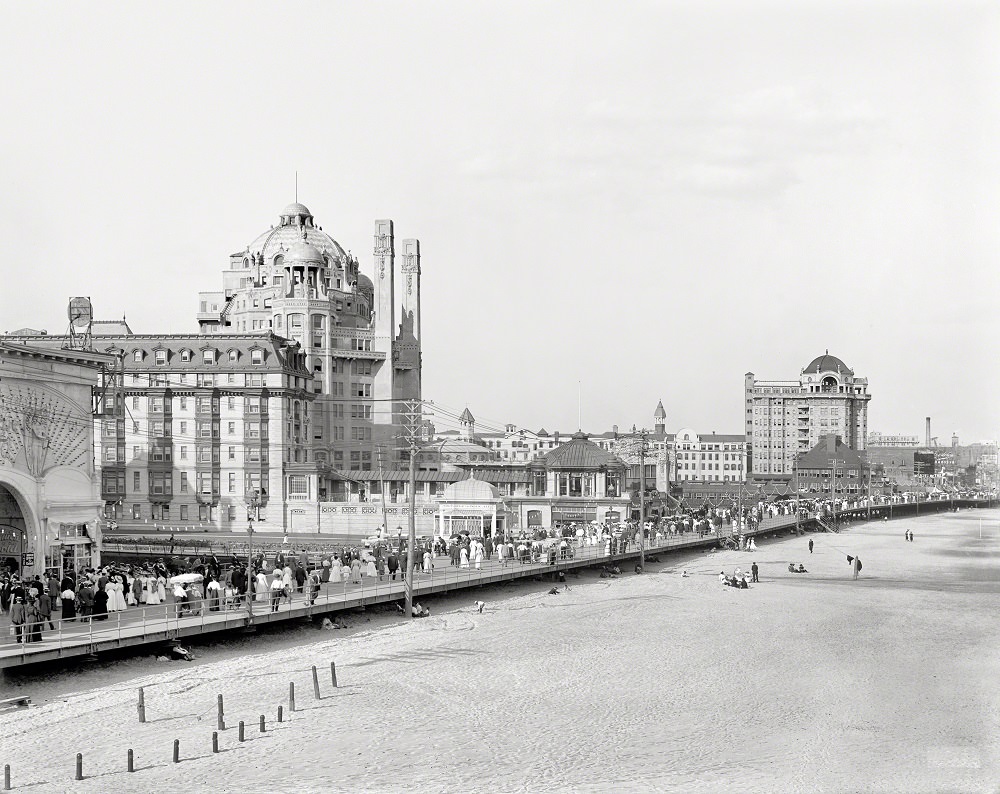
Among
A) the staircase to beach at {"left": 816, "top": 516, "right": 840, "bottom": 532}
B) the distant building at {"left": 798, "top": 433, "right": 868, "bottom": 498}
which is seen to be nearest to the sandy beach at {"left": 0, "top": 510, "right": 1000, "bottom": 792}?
the staircase to beach at {"left": 816, "top": 516, "right": 840, "bottom": 532}

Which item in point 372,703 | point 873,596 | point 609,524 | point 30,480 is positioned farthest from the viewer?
point 609,524

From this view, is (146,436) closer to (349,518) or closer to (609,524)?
(349,518)

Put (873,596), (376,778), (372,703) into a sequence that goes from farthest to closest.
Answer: (873,596), (372,703), (376,778)

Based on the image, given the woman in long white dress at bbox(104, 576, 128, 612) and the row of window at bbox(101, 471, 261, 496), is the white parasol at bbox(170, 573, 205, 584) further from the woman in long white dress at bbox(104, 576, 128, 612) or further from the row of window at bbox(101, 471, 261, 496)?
the row of window at bbox(101, 471, 261, 496)

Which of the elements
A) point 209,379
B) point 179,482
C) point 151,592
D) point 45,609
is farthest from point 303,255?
point 45,609

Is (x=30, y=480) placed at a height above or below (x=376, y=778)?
above

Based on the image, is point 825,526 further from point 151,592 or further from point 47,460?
point 151,592

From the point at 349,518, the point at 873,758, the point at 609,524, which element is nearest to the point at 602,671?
the point at 873,758
